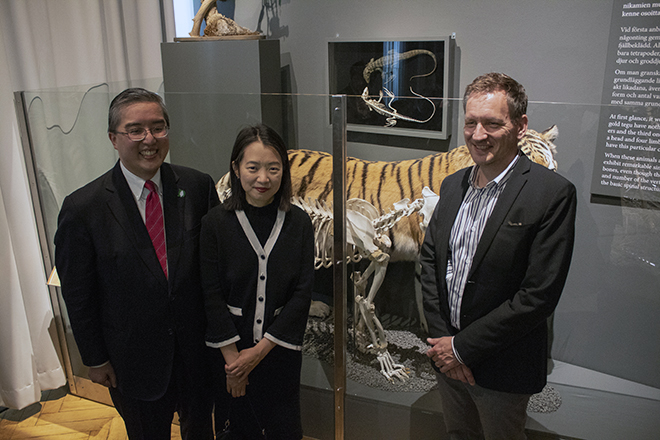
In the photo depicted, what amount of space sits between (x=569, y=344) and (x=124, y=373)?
5.47 feet

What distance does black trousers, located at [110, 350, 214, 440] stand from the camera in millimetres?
2074

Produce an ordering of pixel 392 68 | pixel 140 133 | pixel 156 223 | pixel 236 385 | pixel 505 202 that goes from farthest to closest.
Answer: pixel 392 68 < pixel 236 385 < pixel 156 223 < pixel 140 133 < pixel 505 202

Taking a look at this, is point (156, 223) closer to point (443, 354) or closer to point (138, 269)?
point (138, 269)

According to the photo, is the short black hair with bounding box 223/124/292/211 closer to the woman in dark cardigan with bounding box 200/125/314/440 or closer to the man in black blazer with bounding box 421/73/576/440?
the woman in dark cardigan with bounding box 200/125/314/440

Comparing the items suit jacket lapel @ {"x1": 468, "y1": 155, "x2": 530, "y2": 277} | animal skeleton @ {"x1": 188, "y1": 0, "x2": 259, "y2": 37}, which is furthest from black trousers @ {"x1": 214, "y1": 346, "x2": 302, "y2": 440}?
animal skeleton @ {"x1": 188, "y1": 0, "x2": 259, "y2": 37}

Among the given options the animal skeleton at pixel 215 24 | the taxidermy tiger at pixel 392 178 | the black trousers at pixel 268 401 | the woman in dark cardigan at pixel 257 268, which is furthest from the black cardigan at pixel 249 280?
the animal skeleton at pixel 215 24

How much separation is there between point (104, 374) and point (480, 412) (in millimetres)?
1401

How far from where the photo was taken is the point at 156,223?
194 centimetres

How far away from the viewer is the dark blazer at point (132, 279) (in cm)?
188

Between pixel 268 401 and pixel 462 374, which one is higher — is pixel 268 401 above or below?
below

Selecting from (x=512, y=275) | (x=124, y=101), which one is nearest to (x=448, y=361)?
(x=512, y=275)

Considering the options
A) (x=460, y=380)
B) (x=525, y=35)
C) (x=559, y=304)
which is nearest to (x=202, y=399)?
(x=460, y=380)

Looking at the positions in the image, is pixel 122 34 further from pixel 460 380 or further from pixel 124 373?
pixel 460 380

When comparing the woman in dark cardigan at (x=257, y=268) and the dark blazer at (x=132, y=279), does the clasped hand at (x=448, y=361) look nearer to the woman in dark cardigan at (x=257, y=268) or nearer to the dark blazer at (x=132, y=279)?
the woman in dark cardigan at (x=257, y=268)
